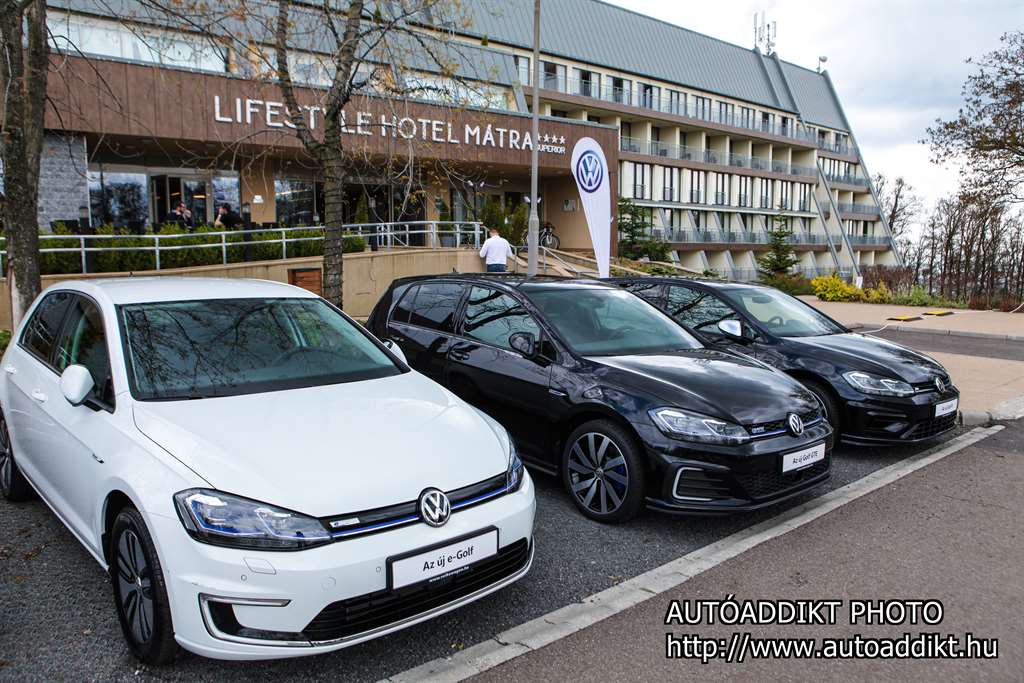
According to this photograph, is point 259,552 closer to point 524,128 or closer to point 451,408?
point 451,408

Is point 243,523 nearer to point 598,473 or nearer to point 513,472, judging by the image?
point 513,472

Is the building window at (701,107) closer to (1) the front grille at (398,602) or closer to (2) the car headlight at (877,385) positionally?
(2) the car headlight at (877,385)

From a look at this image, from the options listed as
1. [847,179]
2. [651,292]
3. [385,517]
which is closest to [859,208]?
[847,179]

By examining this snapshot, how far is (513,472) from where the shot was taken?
349 centimetres

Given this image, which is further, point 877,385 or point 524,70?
point 524,70

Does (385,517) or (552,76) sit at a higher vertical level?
(552,76)

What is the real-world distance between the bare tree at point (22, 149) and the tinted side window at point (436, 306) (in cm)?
448

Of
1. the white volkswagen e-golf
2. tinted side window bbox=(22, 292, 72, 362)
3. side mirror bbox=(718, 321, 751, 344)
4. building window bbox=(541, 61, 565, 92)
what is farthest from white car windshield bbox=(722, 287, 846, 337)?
building window bbox=(541, 61, 565, 92)

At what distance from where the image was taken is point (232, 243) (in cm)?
1588

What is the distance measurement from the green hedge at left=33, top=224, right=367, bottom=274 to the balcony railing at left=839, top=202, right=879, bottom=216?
63.2m

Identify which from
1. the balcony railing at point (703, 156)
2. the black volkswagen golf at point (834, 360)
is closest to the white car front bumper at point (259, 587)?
the black volkswagen golf at point (834, 360)

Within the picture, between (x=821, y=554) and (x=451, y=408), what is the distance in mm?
2378

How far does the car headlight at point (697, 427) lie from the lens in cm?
435

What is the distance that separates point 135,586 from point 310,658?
0.78m
